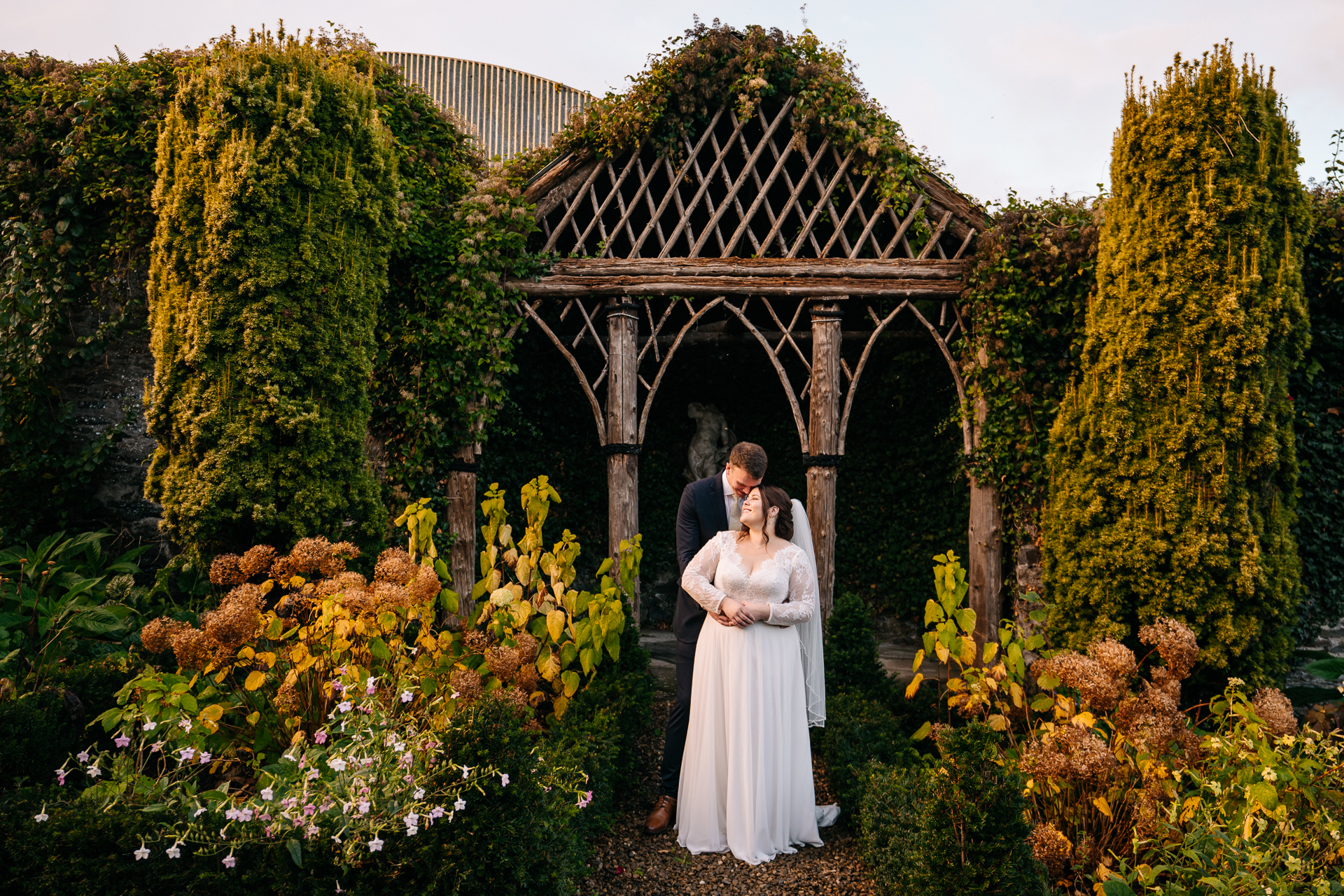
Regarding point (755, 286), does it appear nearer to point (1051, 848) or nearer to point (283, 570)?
point (283, 570)

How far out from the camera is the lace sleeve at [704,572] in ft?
11.4

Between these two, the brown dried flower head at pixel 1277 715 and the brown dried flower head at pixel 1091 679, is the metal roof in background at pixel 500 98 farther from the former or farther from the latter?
the brown dried flower head at pixel 1277 715

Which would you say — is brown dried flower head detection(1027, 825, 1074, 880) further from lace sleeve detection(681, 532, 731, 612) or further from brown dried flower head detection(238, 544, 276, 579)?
brown dried flower head detection(238, 544, 276, 579)

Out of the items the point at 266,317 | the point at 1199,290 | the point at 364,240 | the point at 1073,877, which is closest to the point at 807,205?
the point at 1199,290

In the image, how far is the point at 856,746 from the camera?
404 centimetres

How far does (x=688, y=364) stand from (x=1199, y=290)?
5491mm

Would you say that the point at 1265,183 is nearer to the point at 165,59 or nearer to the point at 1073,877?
the point at 1073,877

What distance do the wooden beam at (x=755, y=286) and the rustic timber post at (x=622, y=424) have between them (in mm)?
185

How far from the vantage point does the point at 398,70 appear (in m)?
6.94

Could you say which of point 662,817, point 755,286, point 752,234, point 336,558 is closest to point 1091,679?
point 662,817

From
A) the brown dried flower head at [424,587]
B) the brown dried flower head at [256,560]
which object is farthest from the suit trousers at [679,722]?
the brown dried flower head at [256,560]

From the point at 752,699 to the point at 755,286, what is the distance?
4.37m

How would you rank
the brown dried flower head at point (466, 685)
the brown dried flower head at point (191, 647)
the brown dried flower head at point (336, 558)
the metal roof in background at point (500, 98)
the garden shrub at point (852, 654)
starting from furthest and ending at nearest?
the metal roof in background at point (500, 98) < the garden shrub at point (852, 654) < the brown dried flower head at point (336, 558) < the brown dried flower head at point (466, 685) < the brown dried flower head at point (191, 647)

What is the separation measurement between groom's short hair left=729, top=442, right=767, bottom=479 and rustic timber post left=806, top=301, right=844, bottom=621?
3377 millimetres
